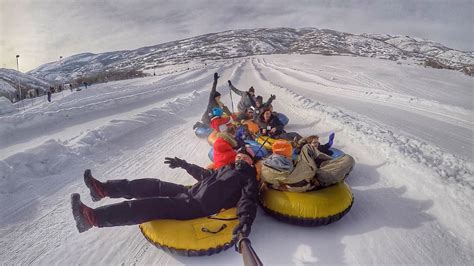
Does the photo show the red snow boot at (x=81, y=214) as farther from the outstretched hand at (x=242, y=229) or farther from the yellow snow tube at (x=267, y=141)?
the yellow snow tube at (x=267, y=141)

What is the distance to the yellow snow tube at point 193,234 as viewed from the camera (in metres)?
3.41

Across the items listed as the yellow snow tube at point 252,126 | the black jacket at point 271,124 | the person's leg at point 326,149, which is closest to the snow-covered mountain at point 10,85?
the yellow snow tube at point 252,126

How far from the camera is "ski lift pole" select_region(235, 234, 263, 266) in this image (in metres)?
2.84

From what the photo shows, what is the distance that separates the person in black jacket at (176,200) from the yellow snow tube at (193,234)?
0.11 metres

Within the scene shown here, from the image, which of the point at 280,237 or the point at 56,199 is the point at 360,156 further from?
the point at 56,199

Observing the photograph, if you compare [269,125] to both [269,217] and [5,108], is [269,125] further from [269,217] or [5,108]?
[5,108]

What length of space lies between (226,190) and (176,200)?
0.59m

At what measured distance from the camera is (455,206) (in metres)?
4.35

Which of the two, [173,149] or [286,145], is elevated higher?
[286,145]

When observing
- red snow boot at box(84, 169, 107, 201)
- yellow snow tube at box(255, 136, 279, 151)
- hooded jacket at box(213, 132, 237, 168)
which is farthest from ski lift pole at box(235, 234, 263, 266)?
yellow snow tube at box(255, 136, 279, 151)

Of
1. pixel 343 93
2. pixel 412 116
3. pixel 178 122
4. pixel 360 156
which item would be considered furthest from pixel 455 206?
pixel 343 93

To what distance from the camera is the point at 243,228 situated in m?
3.33

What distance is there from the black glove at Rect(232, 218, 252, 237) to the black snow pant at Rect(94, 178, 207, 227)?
0.56 metres

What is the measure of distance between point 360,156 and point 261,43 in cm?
12981
